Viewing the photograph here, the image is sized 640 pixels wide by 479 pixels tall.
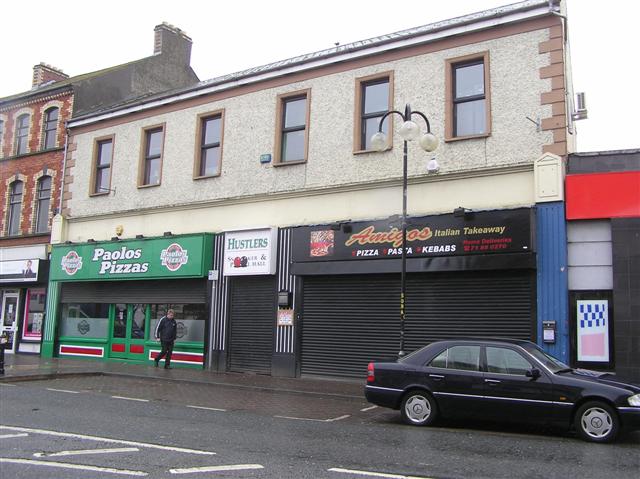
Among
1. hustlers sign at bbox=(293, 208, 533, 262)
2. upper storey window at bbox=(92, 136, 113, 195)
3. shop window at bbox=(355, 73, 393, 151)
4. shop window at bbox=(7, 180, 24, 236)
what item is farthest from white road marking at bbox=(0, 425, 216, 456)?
shop window at bbox=(7, 180, 24, 236)

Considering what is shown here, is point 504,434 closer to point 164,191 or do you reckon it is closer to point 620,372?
point 620,372

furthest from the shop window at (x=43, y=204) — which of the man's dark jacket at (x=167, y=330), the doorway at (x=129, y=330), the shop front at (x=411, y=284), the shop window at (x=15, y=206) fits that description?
the shop front at (x=411, y=284)

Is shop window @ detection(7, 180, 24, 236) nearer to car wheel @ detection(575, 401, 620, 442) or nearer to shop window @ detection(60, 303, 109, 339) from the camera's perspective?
shop window @ detection(60, 303, 109, 339)

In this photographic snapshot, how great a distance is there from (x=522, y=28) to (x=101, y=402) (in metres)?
11.8

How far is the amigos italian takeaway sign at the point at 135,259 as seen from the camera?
18.0 metres

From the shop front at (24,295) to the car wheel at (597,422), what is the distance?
63.4ft

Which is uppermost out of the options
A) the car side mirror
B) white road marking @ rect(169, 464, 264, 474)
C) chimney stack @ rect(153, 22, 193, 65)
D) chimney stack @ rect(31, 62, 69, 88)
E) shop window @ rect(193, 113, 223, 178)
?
chimney stack @ rect(153, 22, 193, 65)

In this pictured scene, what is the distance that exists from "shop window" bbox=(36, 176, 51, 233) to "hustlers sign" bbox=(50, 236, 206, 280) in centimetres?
204

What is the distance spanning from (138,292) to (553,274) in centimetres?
1261

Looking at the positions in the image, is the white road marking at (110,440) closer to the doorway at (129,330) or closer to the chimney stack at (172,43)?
the doorway at (129,330)

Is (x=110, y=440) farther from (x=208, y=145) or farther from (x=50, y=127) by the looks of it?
(x=50, y=127)

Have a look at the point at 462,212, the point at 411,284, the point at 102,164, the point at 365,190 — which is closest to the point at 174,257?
the point at 102,164

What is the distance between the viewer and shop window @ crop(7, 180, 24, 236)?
2414 cm

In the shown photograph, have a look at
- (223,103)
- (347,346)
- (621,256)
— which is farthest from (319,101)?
(621,256)
